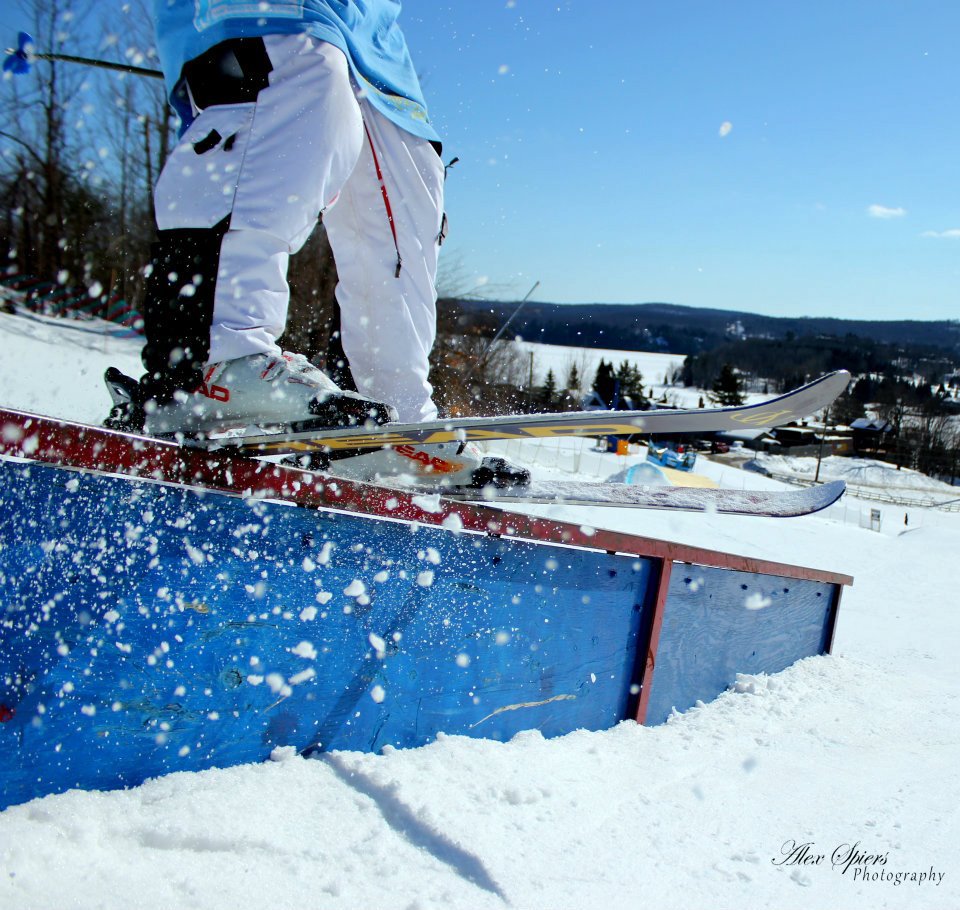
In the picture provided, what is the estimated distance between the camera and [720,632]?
2.29 m

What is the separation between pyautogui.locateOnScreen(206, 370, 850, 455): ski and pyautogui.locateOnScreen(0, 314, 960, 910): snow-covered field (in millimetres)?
656

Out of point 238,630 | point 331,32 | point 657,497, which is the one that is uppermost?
point 331,32

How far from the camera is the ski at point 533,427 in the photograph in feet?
4.58

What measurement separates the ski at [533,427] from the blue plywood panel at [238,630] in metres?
0.19

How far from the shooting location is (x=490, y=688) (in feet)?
5.33

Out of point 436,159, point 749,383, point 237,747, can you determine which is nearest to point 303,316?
point 436,159

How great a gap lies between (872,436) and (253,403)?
87.6m

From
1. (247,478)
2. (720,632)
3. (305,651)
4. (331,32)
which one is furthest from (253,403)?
(720,632)

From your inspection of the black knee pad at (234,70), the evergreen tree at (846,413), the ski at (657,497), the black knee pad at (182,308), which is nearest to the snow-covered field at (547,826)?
the ski at (657,497)

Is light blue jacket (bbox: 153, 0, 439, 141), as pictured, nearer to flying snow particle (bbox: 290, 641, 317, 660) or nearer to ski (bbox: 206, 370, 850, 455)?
ski (bbox: 206, 370, 850, 455)

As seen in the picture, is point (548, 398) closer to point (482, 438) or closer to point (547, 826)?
point (482, 438)

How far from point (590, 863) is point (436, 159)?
1.81 m

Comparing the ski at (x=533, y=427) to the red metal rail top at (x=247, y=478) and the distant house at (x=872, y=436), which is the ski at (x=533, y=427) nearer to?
the red metal rail top at (x=247, y=478)

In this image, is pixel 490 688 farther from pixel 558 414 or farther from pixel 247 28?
pixel 247 28
